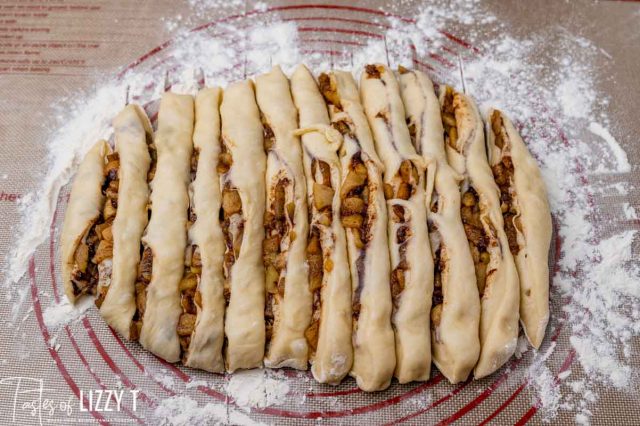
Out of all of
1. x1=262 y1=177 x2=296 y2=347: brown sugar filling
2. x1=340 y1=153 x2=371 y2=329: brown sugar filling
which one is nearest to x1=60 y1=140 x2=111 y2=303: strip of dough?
x1=262 y1=177 x2=296 y2=347: brown sugar filling

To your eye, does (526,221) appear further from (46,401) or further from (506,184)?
(46,401)

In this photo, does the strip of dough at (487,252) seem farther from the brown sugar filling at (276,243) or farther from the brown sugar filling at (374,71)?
the brown sugar filling at (276,243)

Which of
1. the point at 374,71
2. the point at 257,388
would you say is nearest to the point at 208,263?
the point at 257,388

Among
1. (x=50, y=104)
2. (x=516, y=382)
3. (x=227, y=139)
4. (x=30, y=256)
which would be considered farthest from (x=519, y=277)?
(x=50, y=104)

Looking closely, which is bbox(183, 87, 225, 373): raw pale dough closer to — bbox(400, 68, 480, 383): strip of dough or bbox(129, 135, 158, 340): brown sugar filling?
bbox(129, 135, 158, 340): brown sugar filling

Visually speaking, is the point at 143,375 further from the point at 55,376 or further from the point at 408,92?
the point at 408,92

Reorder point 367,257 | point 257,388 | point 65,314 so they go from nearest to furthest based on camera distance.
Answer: point 367,257
point 257,388
point 65,314
